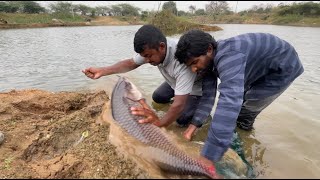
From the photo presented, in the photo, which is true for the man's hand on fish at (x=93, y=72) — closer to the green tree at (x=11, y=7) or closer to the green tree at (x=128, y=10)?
the green tree at (x=11, y=7)

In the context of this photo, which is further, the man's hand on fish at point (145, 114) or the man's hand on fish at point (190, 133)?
the man's hand on fish at point (190, 133)

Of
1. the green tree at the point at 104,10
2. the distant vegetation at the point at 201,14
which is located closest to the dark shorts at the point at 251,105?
the distant vegetation at the point at 201,14

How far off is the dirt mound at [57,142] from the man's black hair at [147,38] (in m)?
0.87

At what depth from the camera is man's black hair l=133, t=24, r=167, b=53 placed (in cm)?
322

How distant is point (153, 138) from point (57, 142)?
1240 mm

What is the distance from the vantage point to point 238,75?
2693 mm

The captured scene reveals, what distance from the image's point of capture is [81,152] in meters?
2.92

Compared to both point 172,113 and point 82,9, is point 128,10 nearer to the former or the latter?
point 82,9

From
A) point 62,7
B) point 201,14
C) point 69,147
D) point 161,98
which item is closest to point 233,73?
point 69,147

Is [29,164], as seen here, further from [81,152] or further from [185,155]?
[185,155]

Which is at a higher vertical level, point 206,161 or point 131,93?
point 131,93

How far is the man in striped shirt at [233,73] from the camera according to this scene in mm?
2559

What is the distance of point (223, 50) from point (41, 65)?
27.5ft

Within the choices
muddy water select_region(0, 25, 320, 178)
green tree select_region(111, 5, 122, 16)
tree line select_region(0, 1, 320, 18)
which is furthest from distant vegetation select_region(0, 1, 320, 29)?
muddy water select_region(0, 25, 320, 178)
